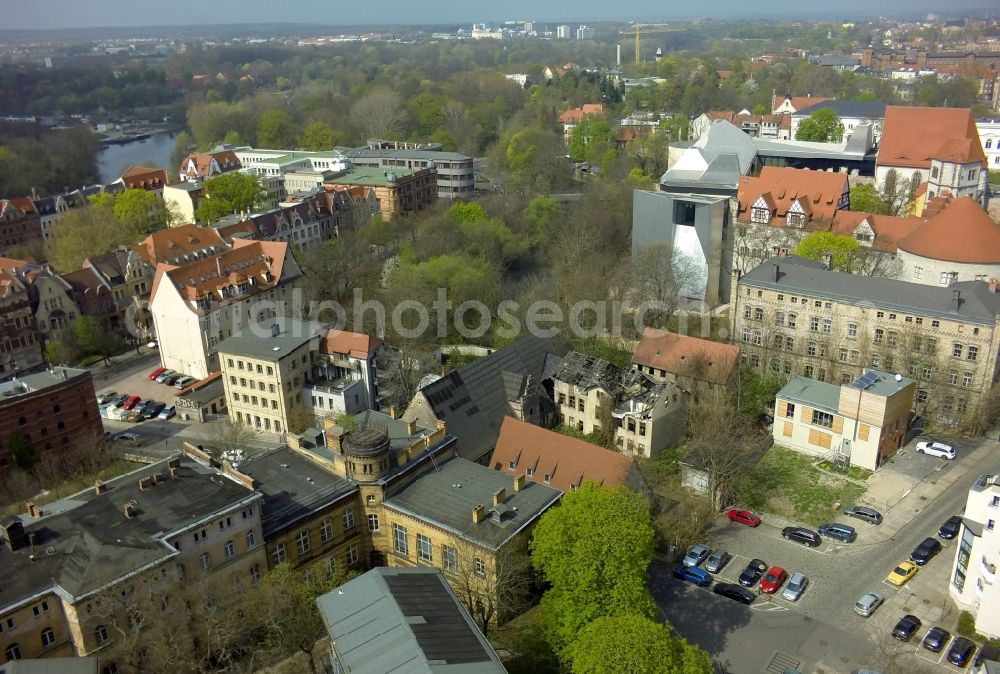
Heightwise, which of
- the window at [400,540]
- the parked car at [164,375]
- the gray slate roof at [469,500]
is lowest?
the parked car at [164,375]

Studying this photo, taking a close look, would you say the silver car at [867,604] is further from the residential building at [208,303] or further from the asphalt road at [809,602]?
the residential building at [208,303]

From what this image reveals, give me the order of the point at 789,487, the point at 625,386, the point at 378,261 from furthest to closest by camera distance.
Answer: the point at 378,261 → the point at 625,386 → the point at 789,487

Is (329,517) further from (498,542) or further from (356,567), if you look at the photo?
(498,542)

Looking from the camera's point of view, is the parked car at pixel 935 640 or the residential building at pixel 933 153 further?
the residential building at pixel 933 153

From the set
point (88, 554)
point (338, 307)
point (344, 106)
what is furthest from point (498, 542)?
point (344, 106)

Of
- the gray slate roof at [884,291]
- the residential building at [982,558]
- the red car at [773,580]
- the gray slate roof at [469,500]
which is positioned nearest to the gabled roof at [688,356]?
the gray slate roof at [884,291]

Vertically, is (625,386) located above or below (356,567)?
above

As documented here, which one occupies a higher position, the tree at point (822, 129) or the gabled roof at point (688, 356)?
the tree at point (822, 129)
